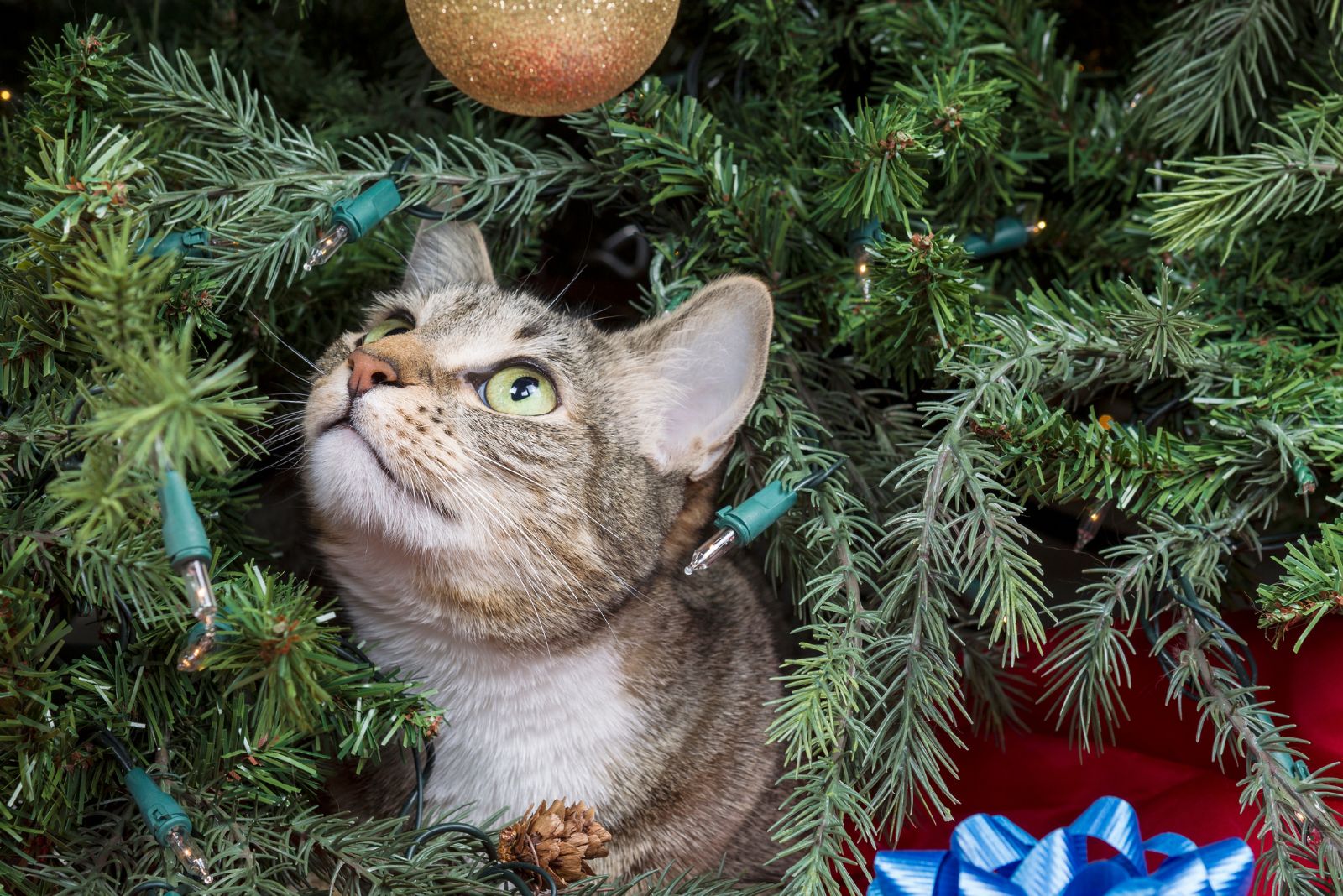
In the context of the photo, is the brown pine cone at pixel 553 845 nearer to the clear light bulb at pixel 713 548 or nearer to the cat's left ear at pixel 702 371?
the clear light bulb at pixel 713 548

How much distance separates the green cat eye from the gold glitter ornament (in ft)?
0.98

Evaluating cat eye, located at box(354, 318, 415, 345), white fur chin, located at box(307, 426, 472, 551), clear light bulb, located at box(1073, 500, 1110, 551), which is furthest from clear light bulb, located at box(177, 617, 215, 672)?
clear light bulb, located at box(1073, 500, 1110, 551)

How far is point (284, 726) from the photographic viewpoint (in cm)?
76

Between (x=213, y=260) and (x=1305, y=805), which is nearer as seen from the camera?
(x=1305, y=805)

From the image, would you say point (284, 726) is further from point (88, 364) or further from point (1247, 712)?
point (1247, 712)

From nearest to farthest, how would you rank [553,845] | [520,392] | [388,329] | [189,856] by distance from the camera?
1. [189,856]
2. [553,845]
3. [520,392]
4. [388,329]

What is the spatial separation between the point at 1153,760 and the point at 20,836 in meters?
0.98

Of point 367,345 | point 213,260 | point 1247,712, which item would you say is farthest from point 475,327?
point 1247,712

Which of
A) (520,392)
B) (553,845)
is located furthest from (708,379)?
(553,845)

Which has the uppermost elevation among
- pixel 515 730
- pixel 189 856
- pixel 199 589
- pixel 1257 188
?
pixel 1257 188

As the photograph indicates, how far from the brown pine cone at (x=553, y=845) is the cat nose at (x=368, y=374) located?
400 millimetres

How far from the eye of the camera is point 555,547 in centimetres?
103

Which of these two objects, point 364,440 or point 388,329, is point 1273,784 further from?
point 388,329

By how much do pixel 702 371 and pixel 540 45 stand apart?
0.43m
